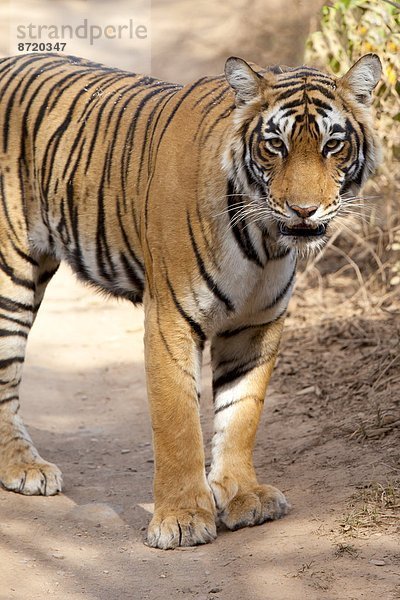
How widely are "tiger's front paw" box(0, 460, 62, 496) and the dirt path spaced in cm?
5

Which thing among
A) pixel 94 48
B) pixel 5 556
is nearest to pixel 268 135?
pixel 5 556

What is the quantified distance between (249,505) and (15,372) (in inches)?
53.5

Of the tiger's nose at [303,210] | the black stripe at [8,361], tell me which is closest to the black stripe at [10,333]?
the black stripe at [8,361]

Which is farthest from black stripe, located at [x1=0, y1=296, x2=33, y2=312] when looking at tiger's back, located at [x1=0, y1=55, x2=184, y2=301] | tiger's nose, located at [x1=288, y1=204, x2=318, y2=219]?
tiger's nose, located at [x1=288, y1=204, x2=318, y2=219]

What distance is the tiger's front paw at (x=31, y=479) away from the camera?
4801mm

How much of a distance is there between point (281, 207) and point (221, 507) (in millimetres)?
1274

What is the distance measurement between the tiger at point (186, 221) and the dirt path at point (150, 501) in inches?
7.6

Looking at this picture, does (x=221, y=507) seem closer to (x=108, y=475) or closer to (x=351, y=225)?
(x=108, y=475)

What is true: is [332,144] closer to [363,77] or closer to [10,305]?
[363,77]

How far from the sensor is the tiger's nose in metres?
3.68

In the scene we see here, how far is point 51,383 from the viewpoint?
678cm

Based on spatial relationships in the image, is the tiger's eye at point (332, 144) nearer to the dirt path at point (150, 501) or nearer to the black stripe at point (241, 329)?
the black stripe at point (241, 329)

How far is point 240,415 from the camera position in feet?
14.4

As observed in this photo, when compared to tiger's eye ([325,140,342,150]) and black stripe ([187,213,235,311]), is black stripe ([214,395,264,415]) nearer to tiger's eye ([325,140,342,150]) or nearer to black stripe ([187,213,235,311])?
black stripe ([187,213,235,311])
